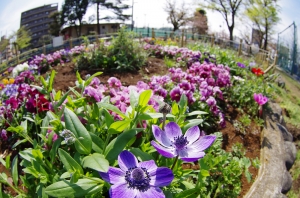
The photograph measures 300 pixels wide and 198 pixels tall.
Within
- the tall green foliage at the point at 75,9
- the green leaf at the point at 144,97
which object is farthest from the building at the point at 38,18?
the green leaf at the point at 144,97

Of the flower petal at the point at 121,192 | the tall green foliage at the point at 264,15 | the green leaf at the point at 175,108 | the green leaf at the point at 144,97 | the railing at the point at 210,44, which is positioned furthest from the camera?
the tall green foliage at the point at 264,15

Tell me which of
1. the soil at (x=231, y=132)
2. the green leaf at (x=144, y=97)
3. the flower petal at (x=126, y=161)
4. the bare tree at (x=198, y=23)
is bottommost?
the soil at (x=231, y=132)

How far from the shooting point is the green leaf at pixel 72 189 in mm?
995

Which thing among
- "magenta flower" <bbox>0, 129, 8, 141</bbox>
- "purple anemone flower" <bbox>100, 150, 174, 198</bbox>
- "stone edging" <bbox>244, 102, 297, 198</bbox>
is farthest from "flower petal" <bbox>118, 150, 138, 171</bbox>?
"magenta flower" <bbox>0, 129, 8, 141</bbox>

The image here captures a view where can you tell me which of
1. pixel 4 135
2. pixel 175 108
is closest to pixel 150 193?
pixel 175 108

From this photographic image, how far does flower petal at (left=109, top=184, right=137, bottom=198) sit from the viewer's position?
0.87 metres

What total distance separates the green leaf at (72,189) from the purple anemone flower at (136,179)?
0.10 meters

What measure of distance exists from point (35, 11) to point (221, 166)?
102m

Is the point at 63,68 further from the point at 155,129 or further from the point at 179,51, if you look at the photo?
the point at 155,129

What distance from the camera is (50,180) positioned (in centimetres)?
134

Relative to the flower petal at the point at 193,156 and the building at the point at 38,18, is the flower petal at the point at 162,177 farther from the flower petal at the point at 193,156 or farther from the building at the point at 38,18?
the building at the point at 38,18

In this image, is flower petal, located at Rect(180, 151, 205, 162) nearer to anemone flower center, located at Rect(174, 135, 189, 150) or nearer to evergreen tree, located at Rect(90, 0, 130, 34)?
anemone flower center, located at Rect(174, 135, 189, 150)

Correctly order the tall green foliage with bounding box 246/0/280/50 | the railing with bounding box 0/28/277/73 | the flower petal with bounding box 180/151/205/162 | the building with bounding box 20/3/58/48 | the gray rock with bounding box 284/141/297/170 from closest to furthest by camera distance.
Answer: the flower petal with bounding box 180/151/205/162 < the gray rock with bounding box 284/141/297/170 < the railing with bounding box 0/28/277/73 < the tall green foliage with bounding box 246/0/280/50 < the building with bounding box 20/3/58/48

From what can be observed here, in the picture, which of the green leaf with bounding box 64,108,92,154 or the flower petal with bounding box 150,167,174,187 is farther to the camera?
the green leaf with bounding box 64,108,92,154
